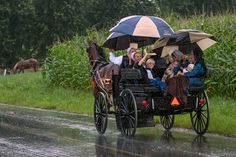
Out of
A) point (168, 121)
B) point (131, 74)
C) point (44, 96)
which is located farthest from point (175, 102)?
point (44, 96)

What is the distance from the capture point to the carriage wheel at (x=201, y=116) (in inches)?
451

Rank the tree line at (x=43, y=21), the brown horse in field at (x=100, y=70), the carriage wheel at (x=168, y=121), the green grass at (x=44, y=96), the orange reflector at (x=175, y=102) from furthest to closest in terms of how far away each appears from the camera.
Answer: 1. the tree line at (x=43, y=21)
2. the green grass at (x=44, y=96)
3. the carriage wheel at (x=168, y=121)
4. the brown horse in field at (x=100, y=70)
5. the orange reflector at (x=175, y=102)

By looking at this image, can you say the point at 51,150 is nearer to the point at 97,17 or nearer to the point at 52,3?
the point at 52,3

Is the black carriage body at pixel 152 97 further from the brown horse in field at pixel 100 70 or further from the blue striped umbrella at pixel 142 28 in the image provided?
the blue striped umbrella at pixel 142 28

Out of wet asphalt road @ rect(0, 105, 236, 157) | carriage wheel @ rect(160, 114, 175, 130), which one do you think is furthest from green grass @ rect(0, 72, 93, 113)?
carriage wheel @ rect(160, 114, 175, 130)

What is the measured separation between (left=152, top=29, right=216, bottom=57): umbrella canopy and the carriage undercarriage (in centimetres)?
118

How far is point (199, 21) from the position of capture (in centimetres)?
2009

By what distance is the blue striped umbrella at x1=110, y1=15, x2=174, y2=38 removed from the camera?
1205 cm

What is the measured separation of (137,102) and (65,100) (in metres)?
9.88

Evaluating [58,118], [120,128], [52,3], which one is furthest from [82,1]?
[120,128]

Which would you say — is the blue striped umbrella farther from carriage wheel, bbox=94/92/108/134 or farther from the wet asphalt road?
the wet asphalt road

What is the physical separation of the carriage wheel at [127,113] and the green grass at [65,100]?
211cm

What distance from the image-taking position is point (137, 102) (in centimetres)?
1130

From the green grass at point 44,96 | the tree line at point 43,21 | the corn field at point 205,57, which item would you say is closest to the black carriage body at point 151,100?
the corn field at point 205,57
